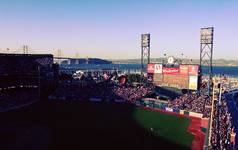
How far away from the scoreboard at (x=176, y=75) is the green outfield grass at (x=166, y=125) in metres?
12.7

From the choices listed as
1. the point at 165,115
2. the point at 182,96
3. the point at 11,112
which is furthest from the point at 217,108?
the point at 11,112

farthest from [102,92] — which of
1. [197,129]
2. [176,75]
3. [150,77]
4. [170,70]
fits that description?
[197,129]

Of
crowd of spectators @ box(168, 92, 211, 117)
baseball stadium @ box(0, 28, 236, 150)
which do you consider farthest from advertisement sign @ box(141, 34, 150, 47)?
crowd of spectators @ box(168, 92, 211, 117)

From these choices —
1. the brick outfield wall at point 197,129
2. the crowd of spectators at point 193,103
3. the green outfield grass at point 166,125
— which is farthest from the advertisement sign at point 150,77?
the brick outfield wall at point 197,129

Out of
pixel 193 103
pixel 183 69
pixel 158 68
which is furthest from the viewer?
pixel 158 68

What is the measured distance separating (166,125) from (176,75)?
2153 centimetres

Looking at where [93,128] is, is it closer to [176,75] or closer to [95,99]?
[95,99]

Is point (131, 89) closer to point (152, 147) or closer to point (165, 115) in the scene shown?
point (165, 115)

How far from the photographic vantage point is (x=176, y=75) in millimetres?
64000

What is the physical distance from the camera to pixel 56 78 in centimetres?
7969

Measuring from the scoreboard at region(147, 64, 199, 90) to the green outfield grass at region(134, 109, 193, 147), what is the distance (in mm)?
12654

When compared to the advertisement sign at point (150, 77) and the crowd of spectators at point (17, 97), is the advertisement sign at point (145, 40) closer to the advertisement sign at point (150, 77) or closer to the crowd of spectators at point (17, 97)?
the advertisement sign at point (150, 77)

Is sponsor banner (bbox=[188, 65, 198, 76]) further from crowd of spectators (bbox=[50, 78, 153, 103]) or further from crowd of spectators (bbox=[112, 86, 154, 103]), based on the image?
crowd of spectators (bbox=[50, 78, 153, 103])

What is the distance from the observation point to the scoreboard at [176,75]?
60.6 metres
